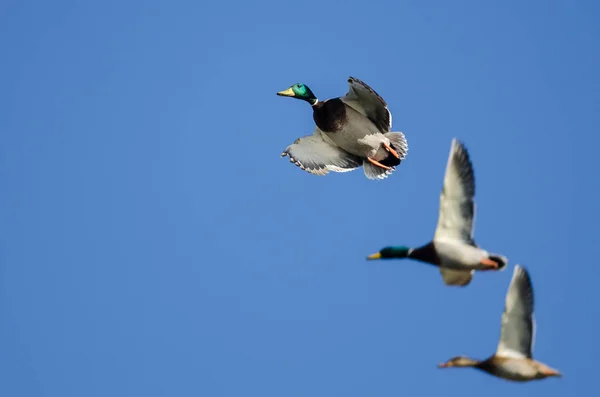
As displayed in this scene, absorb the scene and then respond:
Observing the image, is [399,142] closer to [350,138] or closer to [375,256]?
[350,138]

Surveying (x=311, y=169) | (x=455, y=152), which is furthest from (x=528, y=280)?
(x=311, y=169)

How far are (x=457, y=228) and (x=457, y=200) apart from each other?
0.24m

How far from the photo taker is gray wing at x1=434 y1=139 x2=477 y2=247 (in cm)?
1066

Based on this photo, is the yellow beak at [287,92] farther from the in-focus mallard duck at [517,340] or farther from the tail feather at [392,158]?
the in-focus mallard duck at [517,340]

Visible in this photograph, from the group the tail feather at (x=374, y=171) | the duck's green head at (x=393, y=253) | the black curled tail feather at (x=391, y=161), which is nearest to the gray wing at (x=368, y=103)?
the black curled tail feather at (x=391, y=161)

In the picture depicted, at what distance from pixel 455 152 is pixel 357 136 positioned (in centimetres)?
299

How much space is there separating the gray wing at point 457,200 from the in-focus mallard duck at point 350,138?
247 centimetres

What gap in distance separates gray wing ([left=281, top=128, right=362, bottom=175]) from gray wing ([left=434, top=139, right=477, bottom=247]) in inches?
132

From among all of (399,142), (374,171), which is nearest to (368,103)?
(399,142)

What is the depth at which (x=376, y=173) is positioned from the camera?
45.5ft

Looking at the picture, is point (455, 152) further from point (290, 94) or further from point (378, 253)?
point (290, 94)

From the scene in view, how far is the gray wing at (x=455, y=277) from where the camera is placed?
1115cm

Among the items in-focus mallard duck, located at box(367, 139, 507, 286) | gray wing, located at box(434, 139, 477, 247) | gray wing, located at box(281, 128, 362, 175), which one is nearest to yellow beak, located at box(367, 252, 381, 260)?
in-focus mallard duck, located at box(367, 139, 507, 286)

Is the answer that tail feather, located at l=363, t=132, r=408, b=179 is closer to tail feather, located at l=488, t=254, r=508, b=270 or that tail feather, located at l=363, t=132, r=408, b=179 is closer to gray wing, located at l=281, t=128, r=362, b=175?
gray wing, located at l=281, t=128, r=362, b=175
